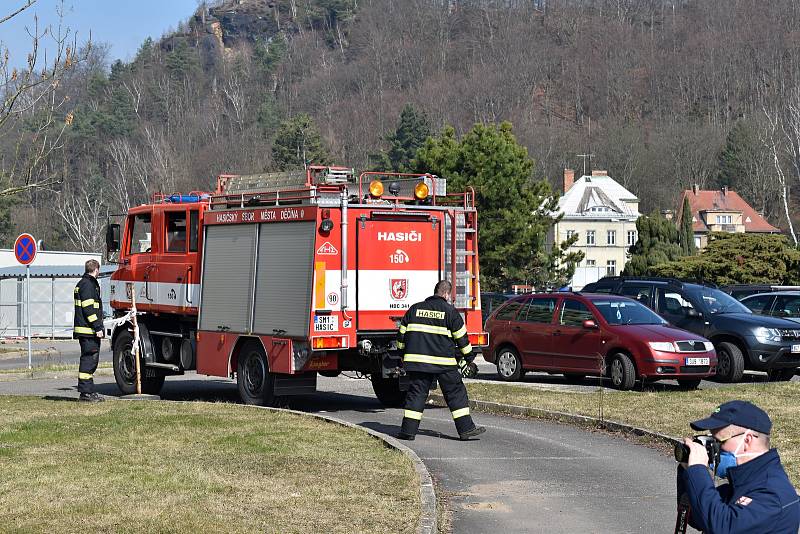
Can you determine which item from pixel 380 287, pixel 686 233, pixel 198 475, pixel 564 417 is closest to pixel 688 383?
pixel 564 417

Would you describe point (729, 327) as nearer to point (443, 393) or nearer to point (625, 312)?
point (625, 312)

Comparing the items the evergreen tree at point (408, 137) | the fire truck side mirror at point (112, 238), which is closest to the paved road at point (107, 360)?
the fire truck side mirror at point (112, 238)

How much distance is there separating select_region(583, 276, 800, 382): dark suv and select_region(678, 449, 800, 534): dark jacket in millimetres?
16141

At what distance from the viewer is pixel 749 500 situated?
4676mm

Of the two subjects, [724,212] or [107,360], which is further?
[724,212]

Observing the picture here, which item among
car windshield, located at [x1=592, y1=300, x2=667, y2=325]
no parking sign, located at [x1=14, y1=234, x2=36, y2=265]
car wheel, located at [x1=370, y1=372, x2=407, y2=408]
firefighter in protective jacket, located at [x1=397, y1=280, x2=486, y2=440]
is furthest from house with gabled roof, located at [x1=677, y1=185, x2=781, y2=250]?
firefighter in protective jacket, located at [x1=397, y1=280, x2=486, y2=440]

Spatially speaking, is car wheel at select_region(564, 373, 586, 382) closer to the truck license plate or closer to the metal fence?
the truck license plate

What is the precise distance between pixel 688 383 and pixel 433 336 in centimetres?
766

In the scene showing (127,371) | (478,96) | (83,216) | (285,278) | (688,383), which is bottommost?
(688,383)

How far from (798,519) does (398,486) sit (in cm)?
550

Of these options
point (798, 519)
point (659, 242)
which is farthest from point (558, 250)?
point (798, 519)

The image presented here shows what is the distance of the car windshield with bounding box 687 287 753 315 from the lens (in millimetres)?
21375

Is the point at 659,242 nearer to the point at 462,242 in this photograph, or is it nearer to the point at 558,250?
the point at 558,250

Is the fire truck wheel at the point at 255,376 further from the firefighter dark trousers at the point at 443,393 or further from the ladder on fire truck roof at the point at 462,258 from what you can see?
the firefighter dark trousers at the point at 443,393
